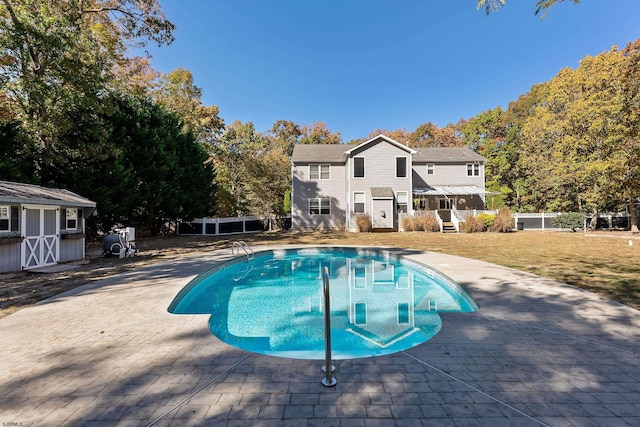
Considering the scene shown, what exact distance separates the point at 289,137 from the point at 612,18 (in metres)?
36.6

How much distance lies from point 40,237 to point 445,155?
2789 cm

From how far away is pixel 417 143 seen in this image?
4444 centimetres

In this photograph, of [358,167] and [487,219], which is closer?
[487,219]

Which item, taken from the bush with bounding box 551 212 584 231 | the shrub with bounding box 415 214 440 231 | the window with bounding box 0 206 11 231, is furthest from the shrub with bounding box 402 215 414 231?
the window with bounding box 0 206 11 231

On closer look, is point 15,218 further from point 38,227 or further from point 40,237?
point 40,237

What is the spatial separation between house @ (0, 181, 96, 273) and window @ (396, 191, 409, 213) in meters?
19.6

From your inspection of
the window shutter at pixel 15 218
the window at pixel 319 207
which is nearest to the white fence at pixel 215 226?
the window at pixel 319 207

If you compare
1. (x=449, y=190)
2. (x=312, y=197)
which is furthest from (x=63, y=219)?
(x=449, y=190)

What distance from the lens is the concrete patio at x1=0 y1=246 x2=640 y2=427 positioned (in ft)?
7.68

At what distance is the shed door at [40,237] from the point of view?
8.42 metres

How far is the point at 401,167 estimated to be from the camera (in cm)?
2261

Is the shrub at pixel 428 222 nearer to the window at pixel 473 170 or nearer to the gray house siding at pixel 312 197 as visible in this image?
the gray house siding at pixel 312 197

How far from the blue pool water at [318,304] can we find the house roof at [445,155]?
54.6 feet

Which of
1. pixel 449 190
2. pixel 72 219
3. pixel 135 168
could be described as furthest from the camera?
pixel 449 190
